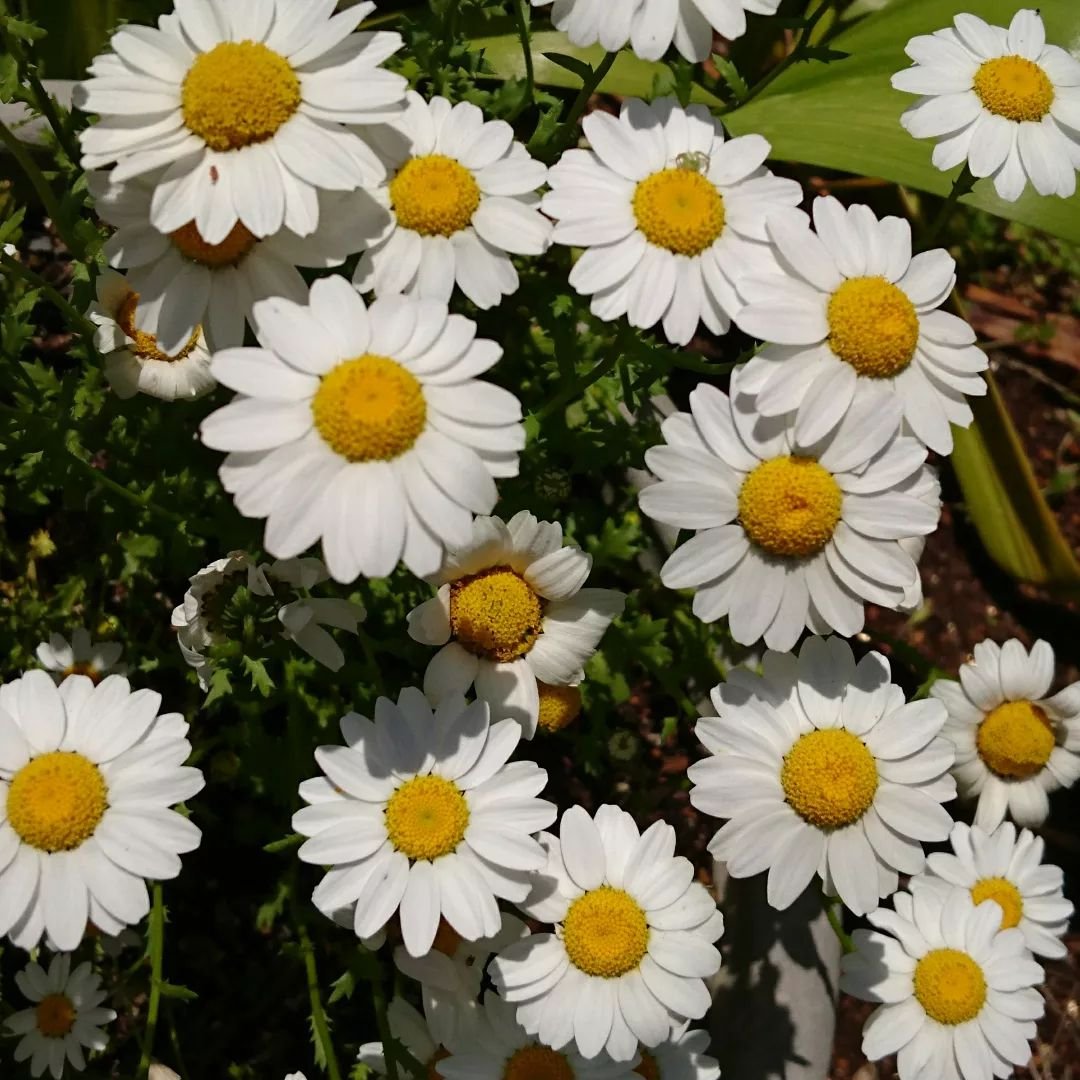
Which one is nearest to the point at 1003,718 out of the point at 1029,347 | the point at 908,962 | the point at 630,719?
the point at 908,962

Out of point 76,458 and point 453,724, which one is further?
point 76,458

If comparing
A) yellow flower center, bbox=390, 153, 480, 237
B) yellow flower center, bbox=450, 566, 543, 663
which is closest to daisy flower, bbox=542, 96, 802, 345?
yellow flower center, bbox=390, 153, 480, 237

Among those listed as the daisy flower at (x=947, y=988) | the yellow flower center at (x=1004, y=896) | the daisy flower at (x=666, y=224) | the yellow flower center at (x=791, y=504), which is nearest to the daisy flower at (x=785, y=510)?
the yellow flower center at (x=791, y=504)

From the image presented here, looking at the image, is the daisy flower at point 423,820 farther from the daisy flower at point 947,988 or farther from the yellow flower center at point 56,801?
the daisy flower at point 947,988

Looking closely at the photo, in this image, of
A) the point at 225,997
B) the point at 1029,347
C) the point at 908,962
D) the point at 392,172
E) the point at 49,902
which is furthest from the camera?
the point at 1029,347

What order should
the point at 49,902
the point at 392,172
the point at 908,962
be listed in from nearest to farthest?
the point at 49,902 → the point at 392,172 → the point at 908,962

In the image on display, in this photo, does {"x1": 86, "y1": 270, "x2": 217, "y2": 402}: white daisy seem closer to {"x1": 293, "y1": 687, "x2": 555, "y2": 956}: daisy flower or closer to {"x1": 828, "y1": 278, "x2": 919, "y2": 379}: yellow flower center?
{"x1": 293, "y1": 687, "x2": 555, "y2": 956}: daisy flower

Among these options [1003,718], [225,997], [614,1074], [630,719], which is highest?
[1003,718]

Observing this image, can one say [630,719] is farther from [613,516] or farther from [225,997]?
[225,997]

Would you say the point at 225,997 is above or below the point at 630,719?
below
